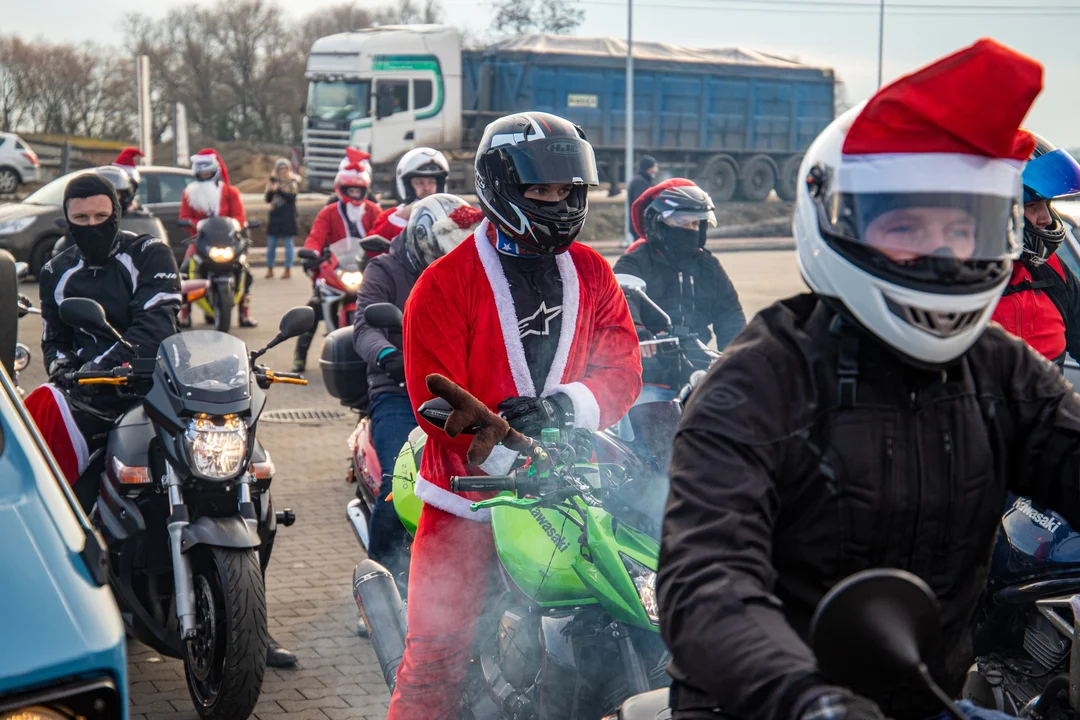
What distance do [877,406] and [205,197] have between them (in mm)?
14506

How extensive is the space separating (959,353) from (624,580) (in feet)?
4.06

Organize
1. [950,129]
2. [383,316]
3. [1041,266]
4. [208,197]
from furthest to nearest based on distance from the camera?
1. [208,197]
2. [383,316]
3. [1041,266]
4. [950,129]

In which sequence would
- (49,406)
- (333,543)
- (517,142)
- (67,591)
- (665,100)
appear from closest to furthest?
1. (67,591)
2. (517,142)
3. (49,406)
4. (333,543)
5. (665,100)

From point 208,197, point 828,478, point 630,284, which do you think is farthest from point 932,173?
point 208,197

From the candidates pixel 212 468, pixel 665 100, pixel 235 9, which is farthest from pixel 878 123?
pixel 235 9

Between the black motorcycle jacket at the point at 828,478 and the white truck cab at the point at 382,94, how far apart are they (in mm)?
31228

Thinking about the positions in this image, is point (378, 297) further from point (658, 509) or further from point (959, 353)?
point (959, 353)

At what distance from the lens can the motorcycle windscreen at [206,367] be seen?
4.66 m

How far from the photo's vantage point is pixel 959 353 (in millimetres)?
1937

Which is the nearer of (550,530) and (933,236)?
(933,236)

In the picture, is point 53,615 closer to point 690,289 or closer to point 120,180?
point 690,289

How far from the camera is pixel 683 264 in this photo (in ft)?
22.2

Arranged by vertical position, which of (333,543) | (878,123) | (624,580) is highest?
(878,123)

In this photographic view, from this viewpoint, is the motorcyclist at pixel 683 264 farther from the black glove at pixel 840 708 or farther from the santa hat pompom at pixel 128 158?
the santa hat pompom at pixel 128 158
